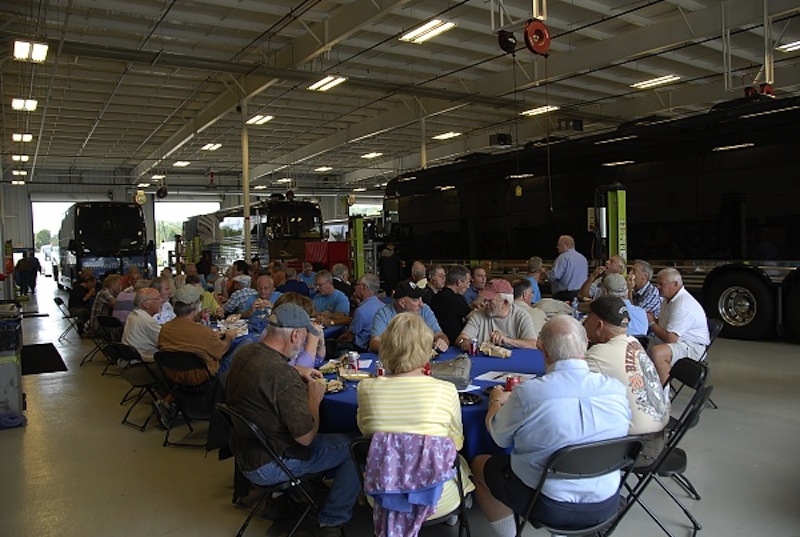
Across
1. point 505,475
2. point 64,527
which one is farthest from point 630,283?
point 64,527

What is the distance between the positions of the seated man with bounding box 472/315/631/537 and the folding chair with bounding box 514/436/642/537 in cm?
5

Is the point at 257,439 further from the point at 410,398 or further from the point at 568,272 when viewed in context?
the point at 568,272

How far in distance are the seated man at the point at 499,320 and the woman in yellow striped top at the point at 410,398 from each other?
1.82 meters

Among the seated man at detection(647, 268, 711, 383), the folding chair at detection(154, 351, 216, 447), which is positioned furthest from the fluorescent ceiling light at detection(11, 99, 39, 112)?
the seated man at detection(647, 268, 711, 383)

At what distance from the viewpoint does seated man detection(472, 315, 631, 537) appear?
2.49m

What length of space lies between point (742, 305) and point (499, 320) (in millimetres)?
6162

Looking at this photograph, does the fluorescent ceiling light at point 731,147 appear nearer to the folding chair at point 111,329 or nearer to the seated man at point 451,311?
the seated man at point 451,311

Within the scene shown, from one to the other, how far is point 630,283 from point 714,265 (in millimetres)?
3609

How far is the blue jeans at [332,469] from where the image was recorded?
3.17 metres

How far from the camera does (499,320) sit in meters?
4.72

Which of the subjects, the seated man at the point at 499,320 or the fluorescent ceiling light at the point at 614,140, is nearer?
the seated man at the point at 499,320

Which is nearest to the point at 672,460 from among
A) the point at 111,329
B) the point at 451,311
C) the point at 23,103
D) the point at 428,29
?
the point at 451,311

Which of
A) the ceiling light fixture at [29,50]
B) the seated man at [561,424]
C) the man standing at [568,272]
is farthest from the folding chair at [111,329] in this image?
the seated man at [561,424]

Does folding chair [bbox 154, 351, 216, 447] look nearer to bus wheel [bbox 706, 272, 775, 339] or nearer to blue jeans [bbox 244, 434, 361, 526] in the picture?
blue jeans [bbox 244, 434, 361, 526]
